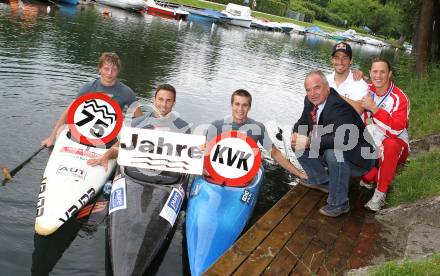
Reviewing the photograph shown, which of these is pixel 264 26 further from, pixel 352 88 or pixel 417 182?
pixel 417 182

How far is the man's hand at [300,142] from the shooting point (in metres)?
6.26

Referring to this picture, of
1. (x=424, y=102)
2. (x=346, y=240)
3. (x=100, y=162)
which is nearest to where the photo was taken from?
(x=346, y=240)

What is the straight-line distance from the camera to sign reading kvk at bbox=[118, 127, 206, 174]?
6.05 m

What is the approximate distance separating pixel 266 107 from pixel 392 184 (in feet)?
27.8

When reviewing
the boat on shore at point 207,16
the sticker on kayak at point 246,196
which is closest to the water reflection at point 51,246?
the sticker on kayak at point 246,196

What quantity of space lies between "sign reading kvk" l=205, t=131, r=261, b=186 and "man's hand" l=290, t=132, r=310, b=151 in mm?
563

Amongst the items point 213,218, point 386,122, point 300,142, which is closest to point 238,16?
point 300,142

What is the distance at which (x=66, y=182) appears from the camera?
245 inches

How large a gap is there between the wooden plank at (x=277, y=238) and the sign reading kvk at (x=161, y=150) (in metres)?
1.35

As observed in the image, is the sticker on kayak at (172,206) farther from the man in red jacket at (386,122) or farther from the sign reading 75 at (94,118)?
the man in red jacket at (386,122)

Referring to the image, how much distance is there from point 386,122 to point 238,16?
53.8 metres

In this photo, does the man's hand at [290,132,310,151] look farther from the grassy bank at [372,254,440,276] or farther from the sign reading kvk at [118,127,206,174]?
the grassy bank at [372,254,440,276]

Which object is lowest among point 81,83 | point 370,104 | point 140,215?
point 81,83

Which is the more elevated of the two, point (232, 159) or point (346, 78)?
point (346, 78)
